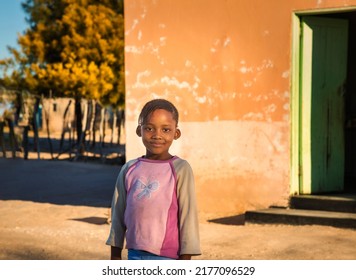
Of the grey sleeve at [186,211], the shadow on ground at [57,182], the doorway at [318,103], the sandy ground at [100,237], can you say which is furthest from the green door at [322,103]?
the grey sleeve at [186,211]

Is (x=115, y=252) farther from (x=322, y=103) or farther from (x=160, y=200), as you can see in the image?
(x=322, y=103)

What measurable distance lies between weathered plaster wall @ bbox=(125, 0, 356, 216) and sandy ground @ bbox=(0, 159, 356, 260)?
0.67m

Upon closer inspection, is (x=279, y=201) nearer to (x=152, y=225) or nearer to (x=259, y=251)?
(x=259, y=251)

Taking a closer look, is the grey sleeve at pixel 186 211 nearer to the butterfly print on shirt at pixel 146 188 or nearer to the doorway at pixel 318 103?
the butterfly print on shirt at pixel 146 188

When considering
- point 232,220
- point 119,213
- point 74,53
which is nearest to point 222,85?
point 232,220

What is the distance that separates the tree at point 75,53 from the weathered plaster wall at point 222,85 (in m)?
14.6

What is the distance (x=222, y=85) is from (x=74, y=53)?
16.0m

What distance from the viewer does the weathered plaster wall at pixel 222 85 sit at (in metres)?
7.12

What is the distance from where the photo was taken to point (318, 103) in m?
7.34

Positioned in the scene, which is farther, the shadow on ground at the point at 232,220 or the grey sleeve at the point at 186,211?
the shadow on ground at the point at 232,220

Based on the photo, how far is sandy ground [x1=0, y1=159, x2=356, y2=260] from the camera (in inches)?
216

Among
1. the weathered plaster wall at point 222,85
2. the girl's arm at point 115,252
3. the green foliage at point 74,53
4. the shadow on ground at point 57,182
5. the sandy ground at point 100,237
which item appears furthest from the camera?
the green foliage at point 74,53

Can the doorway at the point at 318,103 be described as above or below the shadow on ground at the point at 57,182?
above

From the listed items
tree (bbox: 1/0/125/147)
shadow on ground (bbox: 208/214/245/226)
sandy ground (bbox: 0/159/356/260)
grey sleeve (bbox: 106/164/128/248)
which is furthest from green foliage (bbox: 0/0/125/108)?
grey sleeve (bbox: 106/164/128/248)
